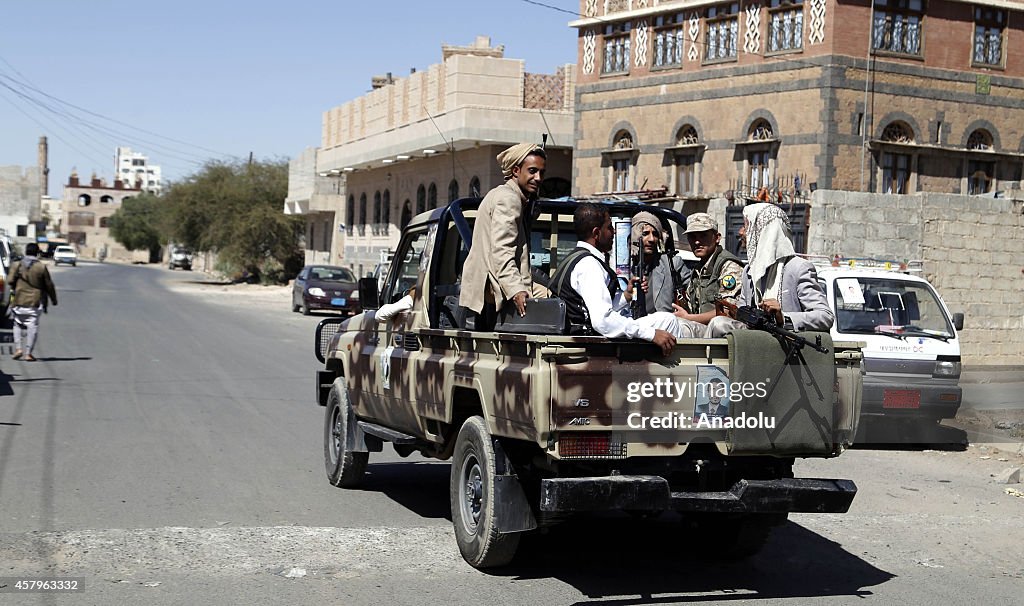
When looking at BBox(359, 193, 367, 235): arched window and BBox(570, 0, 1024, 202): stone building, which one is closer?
BBox(570, 0, 1024, 202): stone building

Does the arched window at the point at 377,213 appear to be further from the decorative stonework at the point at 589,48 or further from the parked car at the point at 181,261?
the parked car at the point at 181,261

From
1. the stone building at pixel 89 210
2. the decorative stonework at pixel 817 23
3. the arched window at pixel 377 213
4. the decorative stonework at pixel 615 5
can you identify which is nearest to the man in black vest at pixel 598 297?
the decorative stonework at pixel 817 23

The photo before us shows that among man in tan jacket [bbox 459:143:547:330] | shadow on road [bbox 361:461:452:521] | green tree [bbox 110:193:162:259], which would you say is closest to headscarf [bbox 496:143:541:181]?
man in tan jacket [bbox 459:143:547:330]

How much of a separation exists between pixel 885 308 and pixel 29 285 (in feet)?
41.8

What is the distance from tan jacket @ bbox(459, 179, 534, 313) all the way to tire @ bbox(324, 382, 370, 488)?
2.51m

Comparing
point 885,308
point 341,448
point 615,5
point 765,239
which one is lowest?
point 341,448

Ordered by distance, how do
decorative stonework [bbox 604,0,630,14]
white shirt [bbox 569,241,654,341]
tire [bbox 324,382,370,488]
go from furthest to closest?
decorative stonework [bbox 604,0,630,14]
tire [bbox 324,382,370,488]
white shirt [bbox 569,241,654,341]

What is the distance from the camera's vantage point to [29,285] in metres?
18.4

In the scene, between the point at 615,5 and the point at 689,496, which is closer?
the point at 689,496

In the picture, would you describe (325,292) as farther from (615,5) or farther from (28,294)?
(28,294)

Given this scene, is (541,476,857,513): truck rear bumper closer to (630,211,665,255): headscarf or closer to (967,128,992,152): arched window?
(630,211,665,255): headscarf

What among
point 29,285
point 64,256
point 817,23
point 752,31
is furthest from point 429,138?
point 64,256

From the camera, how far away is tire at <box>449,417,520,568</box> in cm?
634

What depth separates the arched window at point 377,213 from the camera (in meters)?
53.5
